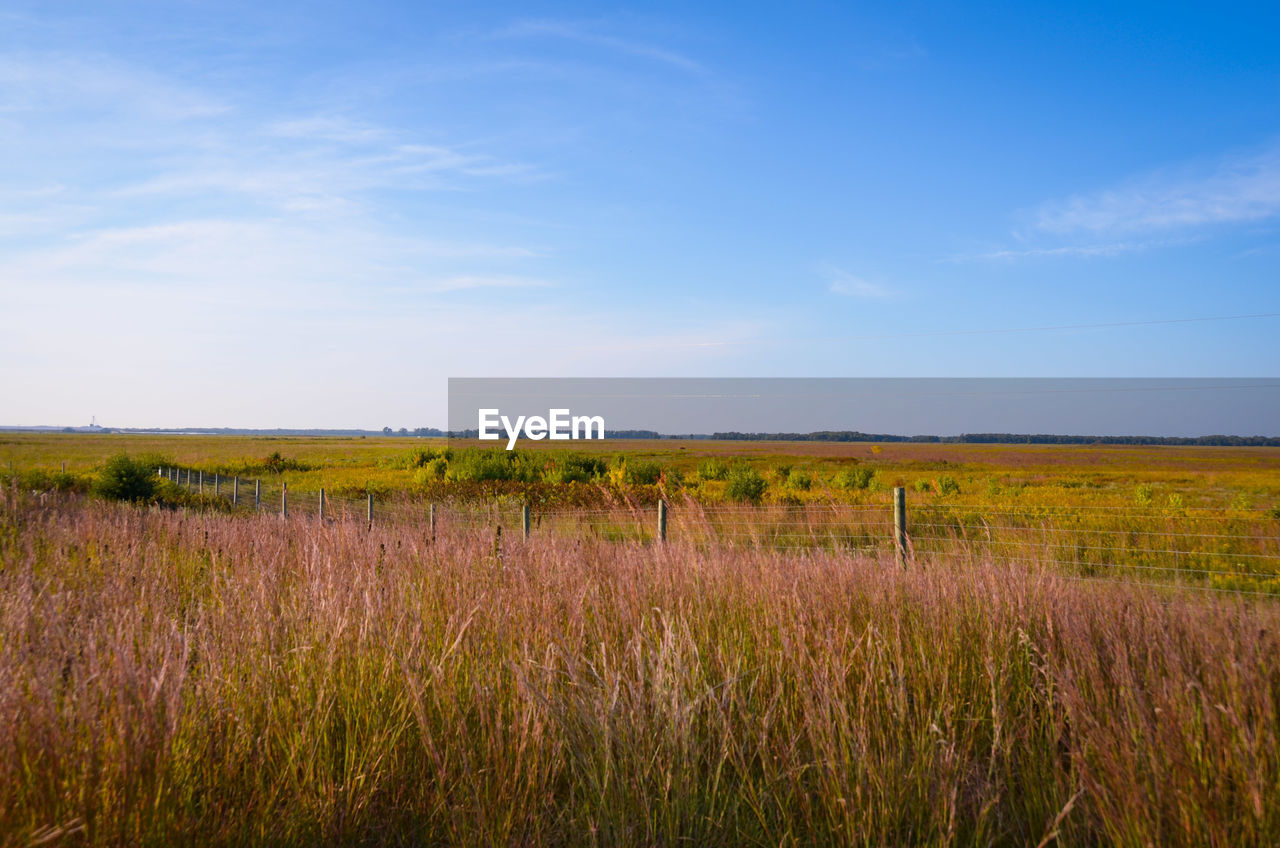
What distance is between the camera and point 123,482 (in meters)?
20.2

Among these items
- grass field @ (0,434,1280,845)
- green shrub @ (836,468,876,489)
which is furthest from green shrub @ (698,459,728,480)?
grass field @ (0,434,1280,845)

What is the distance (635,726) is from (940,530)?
14080mm

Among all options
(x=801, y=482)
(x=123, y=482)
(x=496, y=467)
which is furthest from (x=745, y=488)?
(x=123, y=482)

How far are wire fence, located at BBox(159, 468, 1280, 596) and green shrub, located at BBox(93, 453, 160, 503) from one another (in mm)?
2183

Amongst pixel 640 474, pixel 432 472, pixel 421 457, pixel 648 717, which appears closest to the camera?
pixel 648 717

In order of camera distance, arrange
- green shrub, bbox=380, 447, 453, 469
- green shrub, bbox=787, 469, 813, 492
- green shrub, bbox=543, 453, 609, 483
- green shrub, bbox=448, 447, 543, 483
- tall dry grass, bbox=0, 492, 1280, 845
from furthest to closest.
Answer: green shrub, bbox=380, 447, 453, 469, green shrub, bbox=448, 447, 543, 483, green shrub, bbox=543, 453, 609, 483, green shrub, bbox=787, 469, 813, 492, tall dry grass, bbox=0, 492, 1280, 845

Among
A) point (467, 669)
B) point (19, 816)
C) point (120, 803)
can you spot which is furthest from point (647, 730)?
point (19, 816)

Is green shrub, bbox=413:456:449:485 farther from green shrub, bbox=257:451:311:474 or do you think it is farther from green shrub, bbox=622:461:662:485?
green shrub, bbox=257:451:311:474

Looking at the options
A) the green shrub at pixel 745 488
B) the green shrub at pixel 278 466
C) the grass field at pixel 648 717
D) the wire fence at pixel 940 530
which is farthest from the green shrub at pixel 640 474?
the grass field at pixel 648 717

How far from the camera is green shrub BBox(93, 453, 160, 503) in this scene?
19.9m

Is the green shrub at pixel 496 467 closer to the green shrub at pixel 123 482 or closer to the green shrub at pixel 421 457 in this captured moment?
the green shrub at pixel 421 457

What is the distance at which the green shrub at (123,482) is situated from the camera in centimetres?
1994

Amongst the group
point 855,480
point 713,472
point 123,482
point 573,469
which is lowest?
point 855,480

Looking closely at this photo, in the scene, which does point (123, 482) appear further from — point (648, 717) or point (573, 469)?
point (648, 717)
